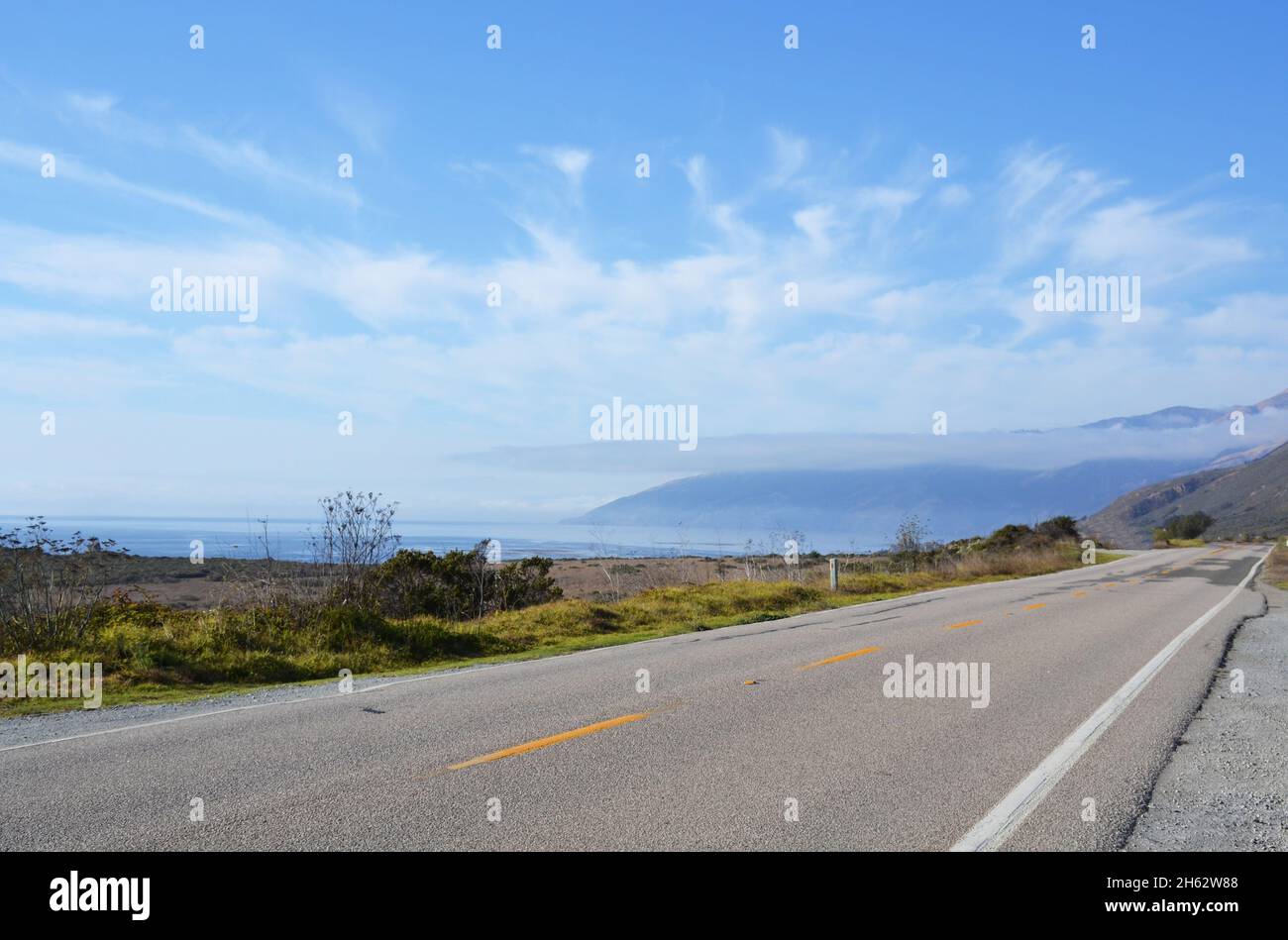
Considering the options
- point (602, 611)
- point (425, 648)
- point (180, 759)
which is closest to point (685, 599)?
point (602, 611)

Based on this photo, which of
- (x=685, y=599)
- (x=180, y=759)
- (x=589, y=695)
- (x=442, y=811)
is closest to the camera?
(x=442, y=811)

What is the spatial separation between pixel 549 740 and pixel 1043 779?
3.81m

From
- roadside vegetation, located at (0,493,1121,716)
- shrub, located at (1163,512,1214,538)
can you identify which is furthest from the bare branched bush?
A: shrub, located at (1163,512,1214,538)

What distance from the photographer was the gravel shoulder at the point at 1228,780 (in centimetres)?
565

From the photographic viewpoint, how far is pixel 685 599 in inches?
892

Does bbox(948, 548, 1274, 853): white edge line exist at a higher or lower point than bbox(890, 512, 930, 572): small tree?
lower

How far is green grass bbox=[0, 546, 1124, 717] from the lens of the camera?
1192cm

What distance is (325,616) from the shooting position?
1477 cm

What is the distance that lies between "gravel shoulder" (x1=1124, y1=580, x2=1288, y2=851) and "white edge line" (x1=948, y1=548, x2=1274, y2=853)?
2.05 feet

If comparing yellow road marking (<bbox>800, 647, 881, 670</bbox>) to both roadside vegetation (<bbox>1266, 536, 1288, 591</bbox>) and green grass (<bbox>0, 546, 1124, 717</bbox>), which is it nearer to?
green grass (<bbox>0, 546, 1124, 717</bbox>)

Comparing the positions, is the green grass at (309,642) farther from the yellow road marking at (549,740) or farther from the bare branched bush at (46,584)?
the yellow road marking at (549,740)

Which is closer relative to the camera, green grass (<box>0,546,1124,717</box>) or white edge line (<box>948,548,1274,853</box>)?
white edge line (<box>948,548,1274,853</box>)
